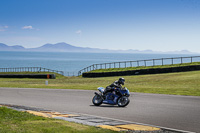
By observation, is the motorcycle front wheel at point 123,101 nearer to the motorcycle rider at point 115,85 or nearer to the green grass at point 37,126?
the motorcycle rider at point 115,85

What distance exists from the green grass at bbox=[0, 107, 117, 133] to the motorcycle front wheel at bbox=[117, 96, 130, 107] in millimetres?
5017

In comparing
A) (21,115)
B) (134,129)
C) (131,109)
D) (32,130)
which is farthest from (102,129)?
(131,109)

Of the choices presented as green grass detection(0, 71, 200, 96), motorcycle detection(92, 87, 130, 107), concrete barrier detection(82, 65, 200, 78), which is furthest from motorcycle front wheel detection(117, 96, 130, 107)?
concrete barrier detection(82, 65, 200, 78)

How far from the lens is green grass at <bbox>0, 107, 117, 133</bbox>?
27.5 ft

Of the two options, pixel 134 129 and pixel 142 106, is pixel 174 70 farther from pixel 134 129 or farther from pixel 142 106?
pixel 134 129

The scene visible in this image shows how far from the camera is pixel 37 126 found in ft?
29.0

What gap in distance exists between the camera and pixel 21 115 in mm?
10875

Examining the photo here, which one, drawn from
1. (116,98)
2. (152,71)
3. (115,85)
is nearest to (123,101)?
(116,98)

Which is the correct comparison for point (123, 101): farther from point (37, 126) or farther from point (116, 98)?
point (37, 126)

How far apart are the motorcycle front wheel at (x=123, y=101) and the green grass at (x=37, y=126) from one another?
5.02m

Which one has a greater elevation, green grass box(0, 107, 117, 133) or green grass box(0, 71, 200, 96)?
green grass box(0, 71, 200, 96)

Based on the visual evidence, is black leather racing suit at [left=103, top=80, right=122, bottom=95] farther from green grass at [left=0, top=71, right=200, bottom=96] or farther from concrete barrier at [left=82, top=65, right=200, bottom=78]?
concrete barrier at [left=82, top=65, right=200, bottom=78]

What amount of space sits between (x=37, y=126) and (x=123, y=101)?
622cm

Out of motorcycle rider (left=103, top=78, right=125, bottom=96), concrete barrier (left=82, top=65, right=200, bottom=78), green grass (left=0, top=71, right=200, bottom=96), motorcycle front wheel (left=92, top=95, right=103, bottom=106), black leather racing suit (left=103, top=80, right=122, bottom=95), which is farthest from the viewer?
concrete barrier (left=82, top=65, right=200, bottom=78)
